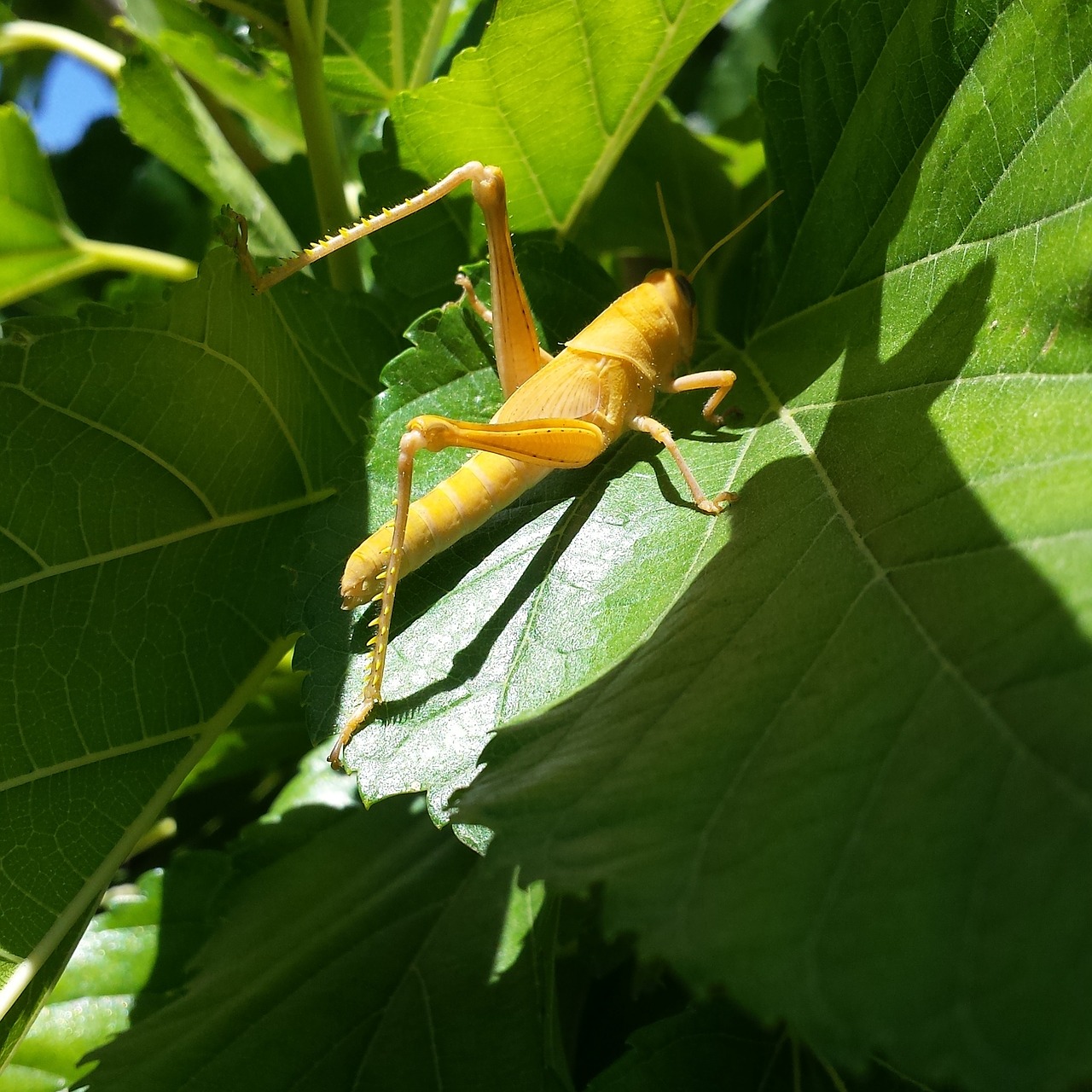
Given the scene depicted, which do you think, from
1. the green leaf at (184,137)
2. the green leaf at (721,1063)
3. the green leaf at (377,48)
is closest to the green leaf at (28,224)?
the green leaf at (184,137)

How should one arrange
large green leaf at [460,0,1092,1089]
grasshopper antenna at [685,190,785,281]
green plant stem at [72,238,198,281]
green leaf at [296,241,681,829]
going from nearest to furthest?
large green leaf at [460,0,1092,1089] → green leaf at [296,241,681,829] → grasshopper antenna at [685,190,785,281] → green plant stem at [72,238,198,281]

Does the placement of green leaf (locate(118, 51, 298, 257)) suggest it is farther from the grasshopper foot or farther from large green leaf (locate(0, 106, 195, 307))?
the grasshopper foot

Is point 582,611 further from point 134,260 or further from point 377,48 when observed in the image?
point 134,260

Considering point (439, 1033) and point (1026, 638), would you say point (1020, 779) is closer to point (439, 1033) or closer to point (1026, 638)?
point (1026, 638)

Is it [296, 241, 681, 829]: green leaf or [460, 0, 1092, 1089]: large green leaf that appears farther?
→ [296, 241, 681, 829]: green leaf

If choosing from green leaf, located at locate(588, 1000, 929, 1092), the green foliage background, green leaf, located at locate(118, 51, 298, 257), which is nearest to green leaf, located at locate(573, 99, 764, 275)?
the green foliage background

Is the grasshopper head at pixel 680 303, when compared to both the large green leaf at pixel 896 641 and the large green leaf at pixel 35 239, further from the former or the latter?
the large green leaf at pixel 35 239
